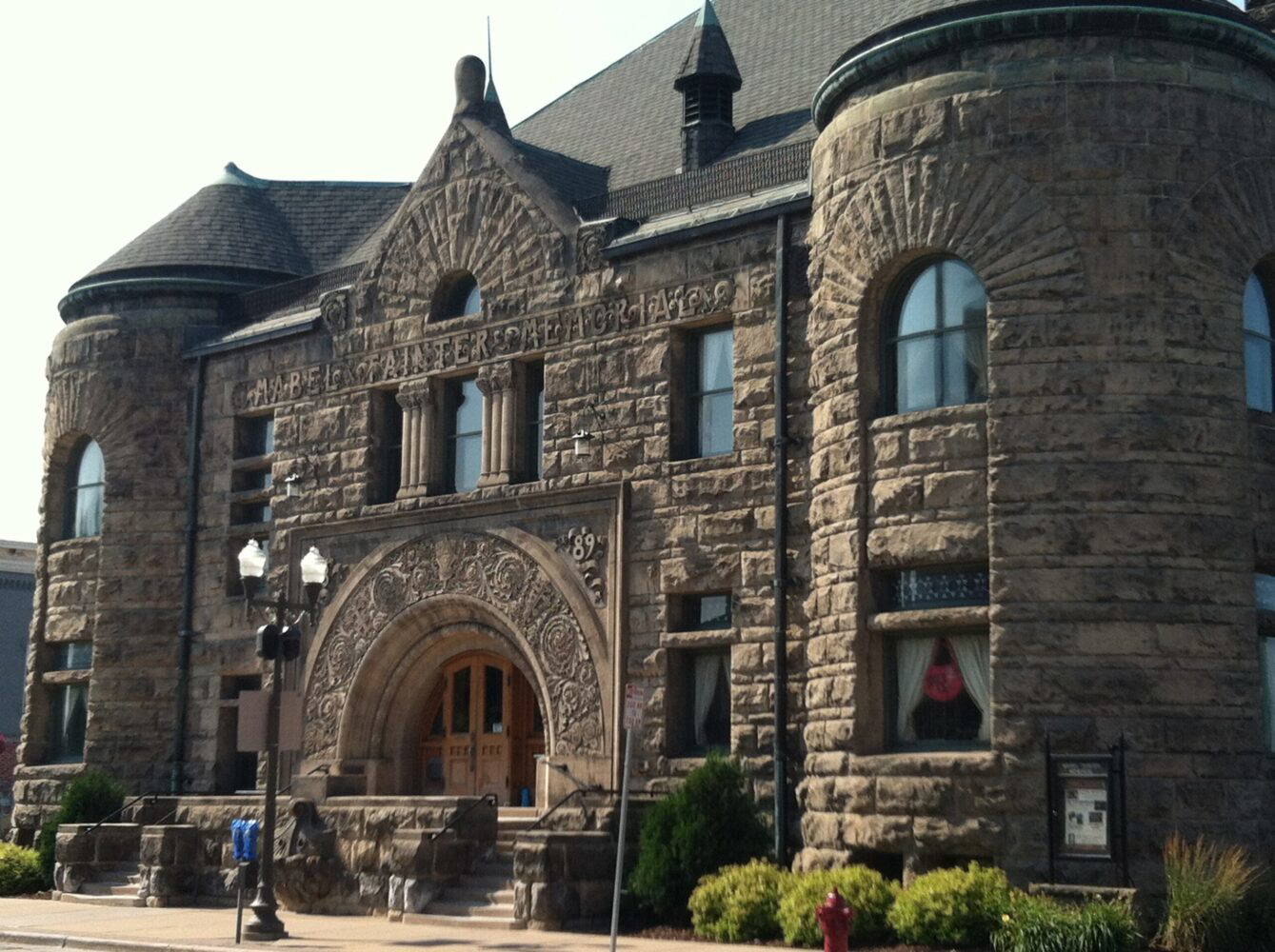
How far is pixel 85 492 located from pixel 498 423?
32.4 feet

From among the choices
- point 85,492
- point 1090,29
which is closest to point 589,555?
point 1090,29

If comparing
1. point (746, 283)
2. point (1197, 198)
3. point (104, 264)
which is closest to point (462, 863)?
point (746, 283)

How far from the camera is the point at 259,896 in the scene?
21.5m

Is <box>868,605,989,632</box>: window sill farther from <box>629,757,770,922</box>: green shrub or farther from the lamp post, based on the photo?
the lamp post

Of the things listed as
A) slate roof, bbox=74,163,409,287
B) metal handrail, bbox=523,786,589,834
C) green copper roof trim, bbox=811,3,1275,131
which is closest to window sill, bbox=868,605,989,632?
metal handrail, bbox=523,786,589,834

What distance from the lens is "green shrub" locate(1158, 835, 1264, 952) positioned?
58.4 ft

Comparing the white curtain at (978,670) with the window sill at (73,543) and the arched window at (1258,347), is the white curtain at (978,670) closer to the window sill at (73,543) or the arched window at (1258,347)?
the arched window at (1258,347)

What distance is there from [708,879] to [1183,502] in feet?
21.8

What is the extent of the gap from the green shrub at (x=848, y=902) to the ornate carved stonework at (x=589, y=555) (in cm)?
614

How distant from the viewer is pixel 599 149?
3023 centimetres

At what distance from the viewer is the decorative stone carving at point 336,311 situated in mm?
29500

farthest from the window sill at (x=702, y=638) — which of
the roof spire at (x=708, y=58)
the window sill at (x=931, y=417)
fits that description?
the roof spire at (x=708, y=58)

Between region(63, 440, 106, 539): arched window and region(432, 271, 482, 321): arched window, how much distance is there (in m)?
7.80

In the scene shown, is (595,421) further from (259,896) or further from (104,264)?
(104,264)
